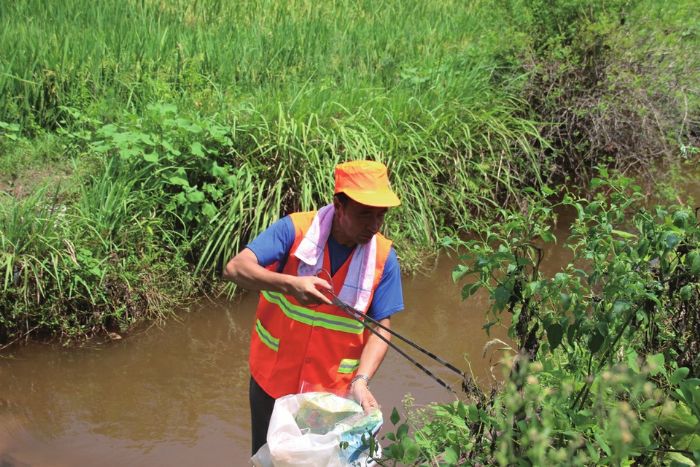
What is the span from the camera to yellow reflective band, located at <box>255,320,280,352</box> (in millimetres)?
2801

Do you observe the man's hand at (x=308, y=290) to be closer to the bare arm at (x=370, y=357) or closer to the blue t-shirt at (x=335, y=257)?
the blue t-shirt at (x=335, y=257)

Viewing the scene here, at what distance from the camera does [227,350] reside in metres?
4.94

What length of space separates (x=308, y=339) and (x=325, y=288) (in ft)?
0.75

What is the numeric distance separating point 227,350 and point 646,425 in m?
3.70

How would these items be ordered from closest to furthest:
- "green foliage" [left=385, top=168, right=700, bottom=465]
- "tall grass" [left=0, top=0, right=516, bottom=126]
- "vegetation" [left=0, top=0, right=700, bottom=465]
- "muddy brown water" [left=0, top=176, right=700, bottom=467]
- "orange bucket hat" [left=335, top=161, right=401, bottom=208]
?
"green foliage" [left=385, top=168, right=700, bottom=465] < "orange bucket hat" [left=335, top=161, right=401, bottom=208] < "muddy brown water" [left=0, top=176, right=700, bottom=467] < "vegetation" [left=0, top=0, right=700, bottom=465] < "tall grass" [left=0, top=0, right=516, bottom=126]

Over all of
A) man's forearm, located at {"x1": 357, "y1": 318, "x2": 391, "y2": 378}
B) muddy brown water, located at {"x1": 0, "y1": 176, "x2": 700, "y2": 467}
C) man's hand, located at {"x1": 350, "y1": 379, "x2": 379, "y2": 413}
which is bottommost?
muddy brown water, located at {"x1": 0, "y1": 176, "x2": 700, "y2": 467}

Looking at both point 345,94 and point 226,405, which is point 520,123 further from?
point 226,405

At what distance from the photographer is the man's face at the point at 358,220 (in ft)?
8.48

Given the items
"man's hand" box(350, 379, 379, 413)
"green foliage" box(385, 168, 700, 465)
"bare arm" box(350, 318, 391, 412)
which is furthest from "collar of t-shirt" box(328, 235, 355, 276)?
"green foliage" box(385, 168, 700, 465)

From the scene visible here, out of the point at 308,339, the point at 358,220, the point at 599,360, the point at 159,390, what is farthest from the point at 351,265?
the point at 159,390

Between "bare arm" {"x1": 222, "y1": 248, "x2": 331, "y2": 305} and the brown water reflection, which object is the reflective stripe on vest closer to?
"bare arm" {"x1": 222, "y1": 248, "x2": 331, "y2": 305}

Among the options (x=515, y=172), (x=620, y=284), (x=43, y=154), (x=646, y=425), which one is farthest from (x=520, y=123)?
(x=646, y=425)

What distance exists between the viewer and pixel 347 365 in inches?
110

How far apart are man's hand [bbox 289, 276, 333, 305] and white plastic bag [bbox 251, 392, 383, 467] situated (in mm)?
280
